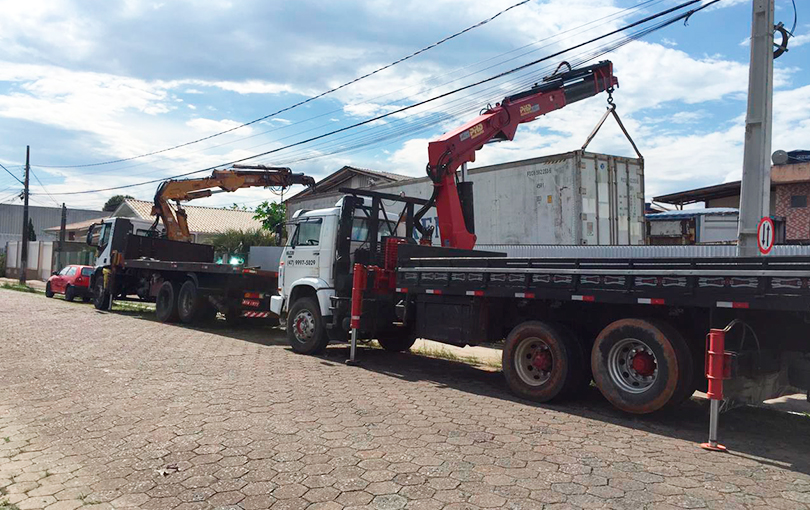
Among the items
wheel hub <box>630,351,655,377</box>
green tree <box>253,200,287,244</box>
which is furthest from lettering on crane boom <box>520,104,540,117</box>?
green tree <box>253,200,287,244</box>

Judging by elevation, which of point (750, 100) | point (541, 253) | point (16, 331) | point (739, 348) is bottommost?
point (16, 331)

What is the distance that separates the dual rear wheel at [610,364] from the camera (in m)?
6.32

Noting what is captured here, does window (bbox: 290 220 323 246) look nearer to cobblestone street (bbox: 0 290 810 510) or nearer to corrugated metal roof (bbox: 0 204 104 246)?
cobblestone street (bbox: 0 290 810 510)

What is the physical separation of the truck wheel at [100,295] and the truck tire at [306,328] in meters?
11.3

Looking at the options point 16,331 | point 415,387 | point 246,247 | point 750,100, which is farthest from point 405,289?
point 246,247

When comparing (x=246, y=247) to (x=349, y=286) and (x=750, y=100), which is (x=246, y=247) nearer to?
(x=349, y=286)

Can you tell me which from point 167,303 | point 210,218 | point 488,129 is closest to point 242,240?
point 167,303

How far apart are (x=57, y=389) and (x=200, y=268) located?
7264 mm

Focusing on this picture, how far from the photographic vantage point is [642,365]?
6.60m

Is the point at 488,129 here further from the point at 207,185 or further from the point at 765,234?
the point at 207,185

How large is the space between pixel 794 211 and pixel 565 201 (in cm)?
1697

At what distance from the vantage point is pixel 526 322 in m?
7.69

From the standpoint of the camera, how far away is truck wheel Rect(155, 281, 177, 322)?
16203 mm

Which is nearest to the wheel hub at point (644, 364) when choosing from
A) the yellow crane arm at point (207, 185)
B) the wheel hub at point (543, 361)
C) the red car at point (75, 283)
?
the wheel hub at point (543, 361)
